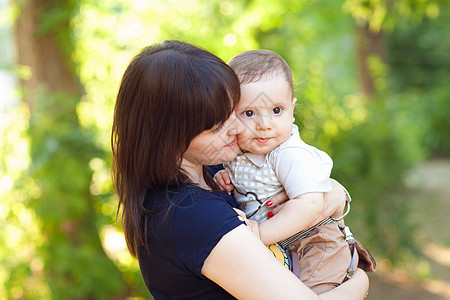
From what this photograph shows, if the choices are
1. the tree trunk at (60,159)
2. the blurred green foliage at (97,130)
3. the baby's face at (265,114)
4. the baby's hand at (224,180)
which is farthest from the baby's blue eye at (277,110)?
the tree trunk at (60,159)

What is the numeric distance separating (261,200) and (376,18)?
4.44m

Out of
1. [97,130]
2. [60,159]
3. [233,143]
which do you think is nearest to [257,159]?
[233,143]

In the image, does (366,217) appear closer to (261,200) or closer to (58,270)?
(58,270)

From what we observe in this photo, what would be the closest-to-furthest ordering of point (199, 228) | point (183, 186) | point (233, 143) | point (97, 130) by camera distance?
point (199, 228)
point (183, 186)
point (233, 143)
point (97, 130)

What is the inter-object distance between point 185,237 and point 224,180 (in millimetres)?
385

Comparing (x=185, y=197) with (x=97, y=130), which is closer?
(x=185, y=197)

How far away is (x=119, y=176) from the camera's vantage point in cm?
163

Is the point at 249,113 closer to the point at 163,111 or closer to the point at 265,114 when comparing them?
the point at 265,114

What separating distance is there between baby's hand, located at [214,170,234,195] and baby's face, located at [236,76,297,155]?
5.3 inches

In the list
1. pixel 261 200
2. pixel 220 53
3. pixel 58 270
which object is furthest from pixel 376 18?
pixel 261 200

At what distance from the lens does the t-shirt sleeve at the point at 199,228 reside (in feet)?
4.22

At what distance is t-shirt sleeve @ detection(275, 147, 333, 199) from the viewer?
1.50 meters

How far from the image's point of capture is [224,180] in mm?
1662

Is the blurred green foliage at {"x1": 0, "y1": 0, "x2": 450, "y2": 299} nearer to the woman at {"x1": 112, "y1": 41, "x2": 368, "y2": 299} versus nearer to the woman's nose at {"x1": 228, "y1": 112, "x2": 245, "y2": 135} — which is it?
the woman's nose at {"x1": 228, "y1": 112, "x2": 245, "y2": 135}
